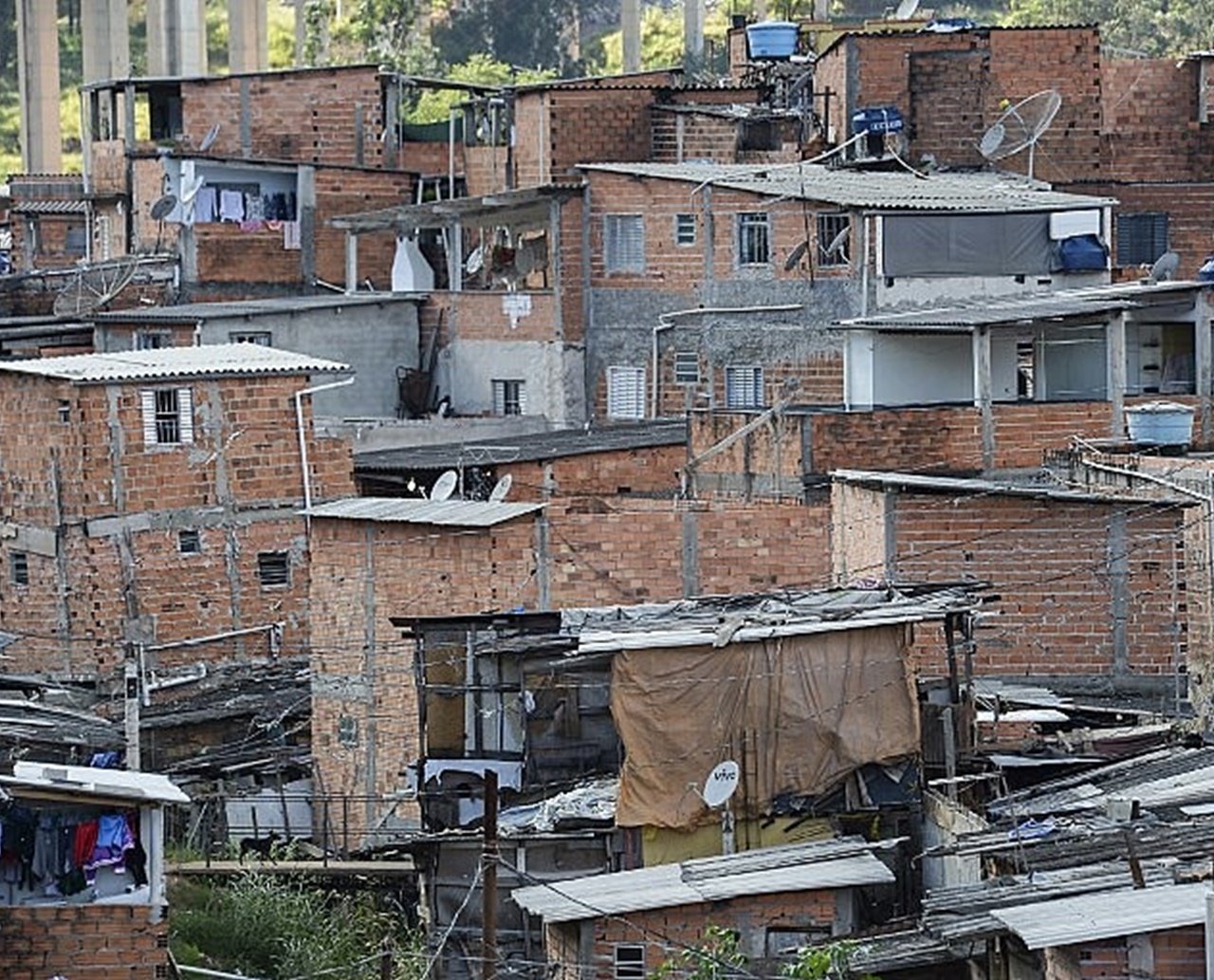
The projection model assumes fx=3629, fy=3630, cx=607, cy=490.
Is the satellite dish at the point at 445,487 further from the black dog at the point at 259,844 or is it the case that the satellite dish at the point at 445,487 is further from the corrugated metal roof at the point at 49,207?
the corrugated metal roof at the point at 49,207

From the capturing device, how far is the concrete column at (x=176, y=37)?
227 feet

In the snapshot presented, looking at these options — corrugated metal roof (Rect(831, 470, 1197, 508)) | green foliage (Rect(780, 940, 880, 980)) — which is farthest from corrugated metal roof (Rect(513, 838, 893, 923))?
corrugated metal roof (Rect(831, 470, 1197, 508))

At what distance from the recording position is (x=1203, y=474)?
83.0ft

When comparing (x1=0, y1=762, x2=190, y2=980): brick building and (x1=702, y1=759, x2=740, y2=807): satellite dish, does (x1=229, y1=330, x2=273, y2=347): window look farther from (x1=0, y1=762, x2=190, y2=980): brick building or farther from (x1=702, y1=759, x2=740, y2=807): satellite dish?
(x1=702, y1=759, x2=740, y2=807): satellite dish

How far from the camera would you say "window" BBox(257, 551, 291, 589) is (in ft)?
120

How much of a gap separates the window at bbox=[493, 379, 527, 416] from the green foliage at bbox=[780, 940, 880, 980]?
80.9 ft

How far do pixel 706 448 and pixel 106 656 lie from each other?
21.0ft

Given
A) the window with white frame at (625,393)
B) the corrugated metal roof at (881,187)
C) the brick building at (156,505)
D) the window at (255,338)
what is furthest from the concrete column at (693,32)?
the brick building at (156,505)

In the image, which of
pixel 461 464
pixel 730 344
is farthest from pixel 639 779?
pixel 730 344

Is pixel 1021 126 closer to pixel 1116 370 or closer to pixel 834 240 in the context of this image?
pixel 834 240

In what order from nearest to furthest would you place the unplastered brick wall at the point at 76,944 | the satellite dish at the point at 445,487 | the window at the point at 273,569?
1. the unplastered brick wall at the point at 76,944
2. the satellite dish at the point at 445,487
3. the window at the point at 273,569

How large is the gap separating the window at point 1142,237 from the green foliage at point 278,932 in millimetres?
21814

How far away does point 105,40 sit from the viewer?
72.8 metres

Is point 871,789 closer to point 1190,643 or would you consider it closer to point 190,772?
point 1190,643
